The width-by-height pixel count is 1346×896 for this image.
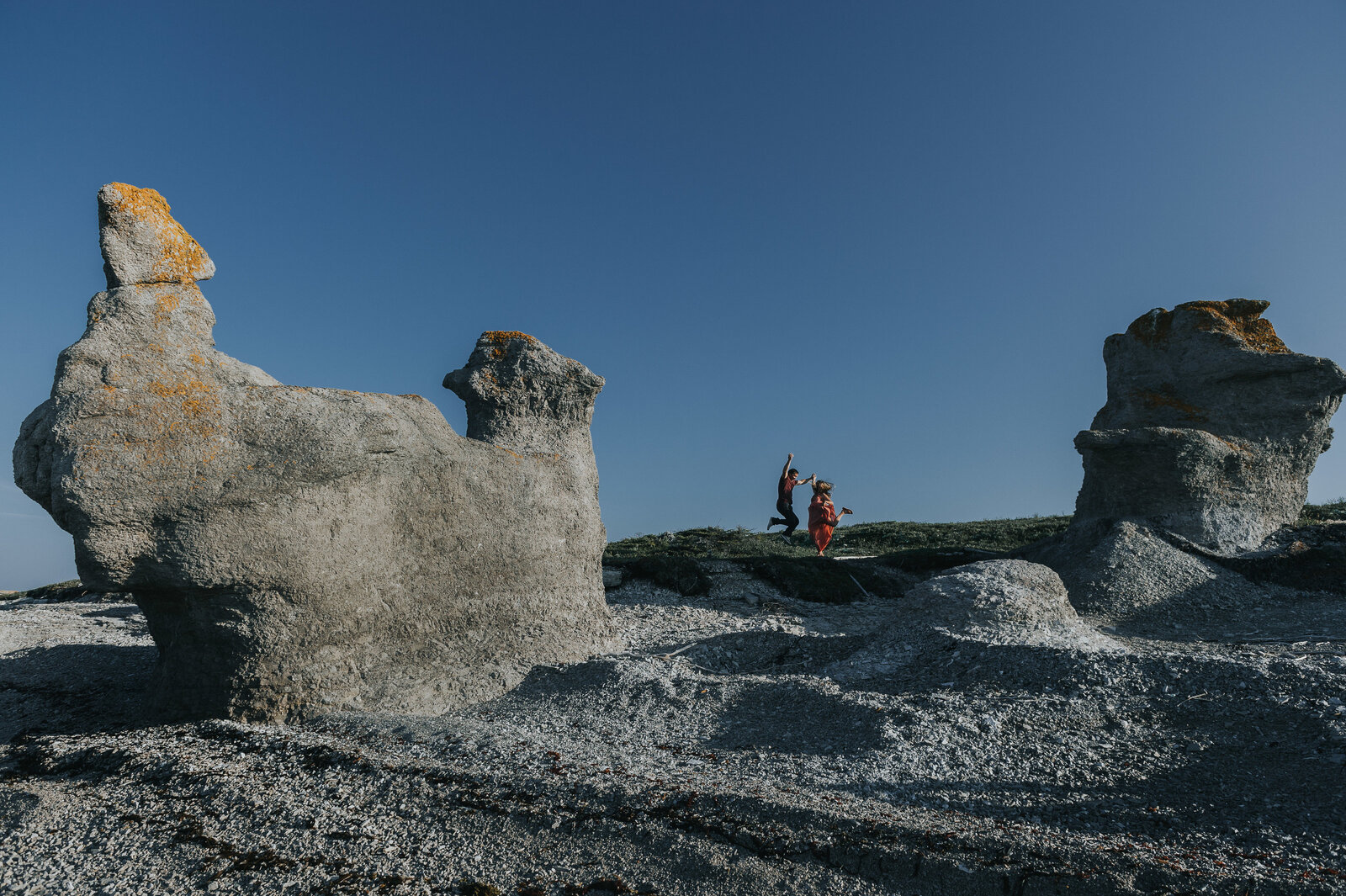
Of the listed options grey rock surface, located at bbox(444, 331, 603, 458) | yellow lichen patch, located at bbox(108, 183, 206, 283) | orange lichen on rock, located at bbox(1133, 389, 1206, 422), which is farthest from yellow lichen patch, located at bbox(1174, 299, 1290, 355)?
yellow lichen patch, located at bbox(108, 183, 206, 283)

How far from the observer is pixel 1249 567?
416 inches

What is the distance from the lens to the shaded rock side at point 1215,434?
11.5 meters

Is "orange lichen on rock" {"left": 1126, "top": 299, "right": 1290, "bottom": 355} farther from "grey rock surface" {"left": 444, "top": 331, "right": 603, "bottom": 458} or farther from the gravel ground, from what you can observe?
"grey rock surface" {"left": 444, "top": 331, "right": 603, "bottom": 458}

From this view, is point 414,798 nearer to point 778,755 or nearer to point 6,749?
point 778,755

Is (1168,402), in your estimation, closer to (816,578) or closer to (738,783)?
(816,578)

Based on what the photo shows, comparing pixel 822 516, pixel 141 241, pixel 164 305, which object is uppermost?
pixel 141 241

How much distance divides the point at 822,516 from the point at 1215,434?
22.6 ft

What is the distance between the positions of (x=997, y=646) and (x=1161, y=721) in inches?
55.9

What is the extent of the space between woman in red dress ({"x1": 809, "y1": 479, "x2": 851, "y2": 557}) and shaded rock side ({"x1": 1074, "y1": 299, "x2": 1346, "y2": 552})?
4691mm

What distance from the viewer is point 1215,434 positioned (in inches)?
474

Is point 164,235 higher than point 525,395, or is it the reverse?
point 164,235

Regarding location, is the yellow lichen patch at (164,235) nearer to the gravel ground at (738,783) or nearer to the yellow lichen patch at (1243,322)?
the gravel ground at (738,783)

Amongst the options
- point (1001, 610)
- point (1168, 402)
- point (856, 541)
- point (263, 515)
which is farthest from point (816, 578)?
point (263, 515)

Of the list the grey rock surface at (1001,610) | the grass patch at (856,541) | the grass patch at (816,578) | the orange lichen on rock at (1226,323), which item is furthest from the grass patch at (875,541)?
the grey rock surface at (1001,610)
